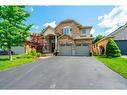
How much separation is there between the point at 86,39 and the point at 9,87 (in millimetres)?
24291

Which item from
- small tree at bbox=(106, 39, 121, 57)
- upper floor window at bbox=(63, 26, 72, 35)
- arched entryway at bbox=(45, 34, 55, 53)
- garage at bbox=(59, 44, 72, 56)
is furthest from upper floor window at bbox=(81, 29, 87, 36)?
small tree at bbox=(106, 39, 121, 57)

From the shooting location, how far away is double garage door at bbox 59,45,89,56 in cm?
3333

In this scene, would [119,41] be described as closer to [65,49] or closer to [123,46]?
[123,46]

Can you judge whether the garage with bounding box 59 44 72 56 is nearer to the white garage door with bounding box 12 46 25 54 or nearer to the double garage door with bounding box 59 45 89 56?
the double garage door with bounding box 59 45 89 56

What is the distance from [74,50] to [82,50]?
1064mm

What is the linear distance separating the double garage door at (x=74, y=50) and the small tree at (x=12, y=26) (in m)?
10.6

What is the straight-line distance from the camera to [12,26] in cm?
2333

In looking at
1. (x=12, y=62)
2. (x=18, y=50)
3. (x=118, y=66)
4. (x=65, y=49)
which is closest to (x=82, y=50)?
(x=65, y=49)

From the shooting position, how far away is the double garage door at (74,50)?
109ft

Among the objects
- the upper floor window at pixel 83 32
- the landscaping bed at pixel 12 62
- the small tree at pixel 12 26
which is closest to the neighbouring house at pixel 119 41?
the upper floor window at pixel 83 32
